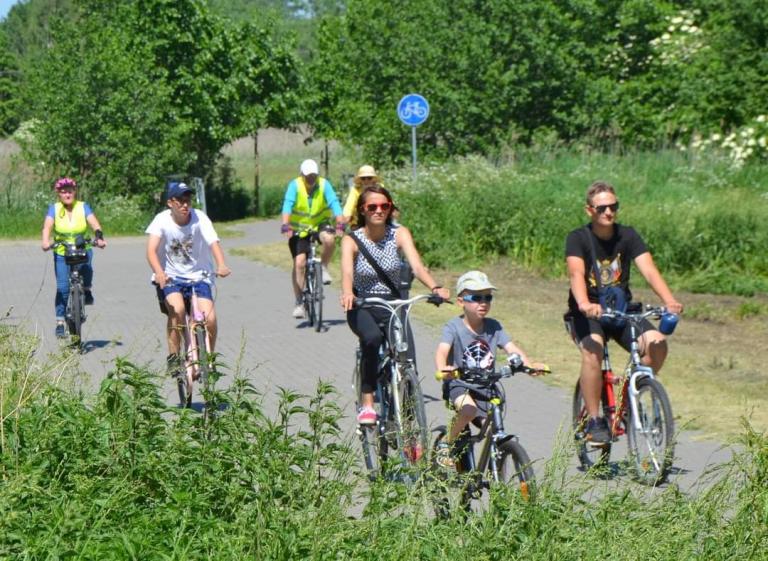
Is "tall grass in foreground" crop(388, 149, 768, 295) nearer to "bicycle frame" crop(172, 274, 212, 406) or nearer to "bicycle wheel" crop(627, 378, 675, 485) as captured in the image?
"bicycle frame" crop(172, 274, 212, 406)

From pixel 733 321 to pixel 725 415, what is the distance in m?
5.11

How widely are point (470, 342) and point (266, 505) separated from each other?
2120 mm

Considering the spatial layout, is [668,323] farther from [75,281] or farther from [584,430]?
[75,281]

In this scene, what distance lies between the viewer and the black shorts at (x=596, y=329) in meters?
8.55

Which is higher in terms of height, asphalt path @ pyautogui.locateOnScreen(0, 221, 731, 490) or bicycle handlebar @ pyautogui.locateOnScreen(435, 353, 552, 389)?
bicycle handlebar @ pyautogui.locateOnScreen(435, 353, 552, 389)

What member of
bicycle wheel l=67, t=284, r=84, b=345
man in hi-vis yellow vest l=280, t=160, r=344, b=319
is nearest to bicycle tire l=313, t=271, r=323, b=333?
man in hi-vis yellow vest l=280, t=160, r=344, b=319

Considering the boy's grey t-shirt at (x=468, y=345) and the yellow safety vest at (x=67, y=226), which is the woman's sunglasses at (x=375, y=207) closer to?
the boy's grey t-shirt at (x=468, y=345)

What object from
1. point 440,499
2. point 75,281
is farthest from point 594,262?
point 75,281

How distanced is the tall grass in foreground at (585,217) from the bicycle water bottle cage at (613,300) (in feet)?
29.7

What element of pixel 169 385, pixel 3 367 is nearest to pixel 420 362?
pixel 169 385

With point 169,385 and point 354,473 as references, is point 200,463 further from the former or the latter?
point 169,385

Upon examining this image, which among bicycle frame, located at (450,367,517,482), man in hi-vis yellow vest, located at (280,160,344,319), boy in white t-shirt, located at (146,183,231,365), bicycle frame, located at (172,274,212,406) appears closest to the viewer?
bicycle frame, located at (450,367,517,482)

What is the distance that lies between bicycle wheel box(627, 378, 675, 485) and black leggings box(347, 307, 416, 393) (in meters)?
1.40

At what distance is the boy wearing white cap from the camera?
24.1 ft
